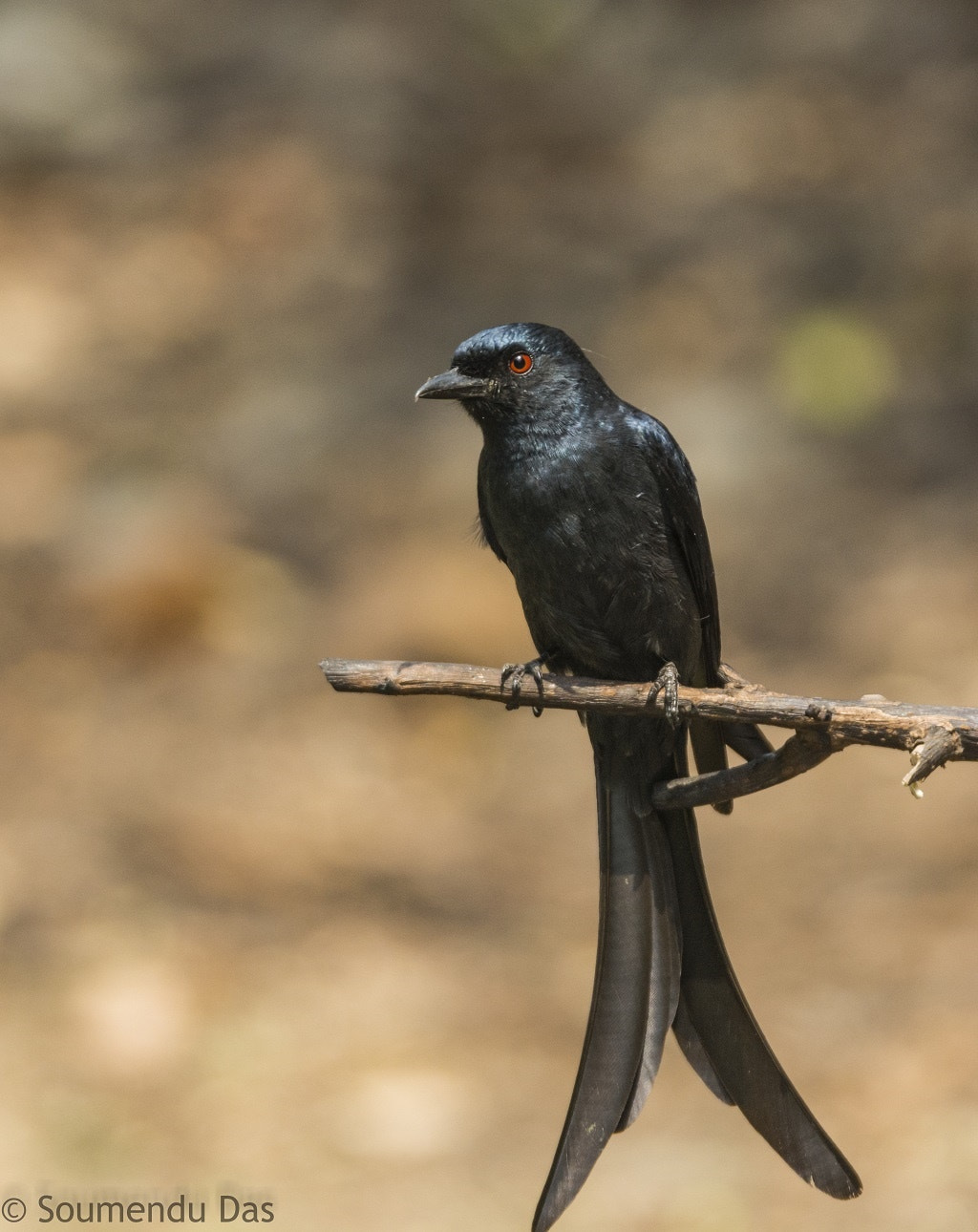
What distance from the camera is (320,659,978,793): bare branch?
3.09m

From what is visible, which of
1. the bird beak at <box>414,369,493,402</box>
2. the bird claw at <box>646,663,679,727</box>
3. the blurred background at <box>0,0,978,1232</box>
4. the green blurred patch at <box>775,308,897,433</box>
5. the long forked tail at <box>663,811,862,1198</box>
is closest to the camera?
the long forked tail at <box>663,811,862,1198</box>

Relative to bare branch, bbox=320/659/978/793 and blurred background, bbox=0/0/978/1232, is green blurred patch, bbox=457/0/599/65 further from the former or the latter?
bare branch, bbox=320/659/978/793

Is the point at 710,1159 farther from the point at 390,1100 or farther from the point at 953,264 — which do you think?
the point at 953,264

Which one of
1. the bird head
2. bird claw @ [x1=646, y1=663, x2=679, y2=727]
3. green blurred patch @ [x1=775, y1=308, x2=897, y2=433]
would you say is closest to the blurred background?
green blurred patch @ [x1=775, y1=308, x2=897, y2=433]

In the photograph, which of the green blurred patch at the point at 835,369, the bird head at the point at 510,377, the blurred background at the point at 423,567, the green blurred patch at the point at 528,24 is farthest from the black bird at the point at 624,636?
the green blurred patch at the point at 528,24

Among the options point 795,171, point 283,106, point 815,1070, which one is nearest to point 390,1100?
point 815,1070

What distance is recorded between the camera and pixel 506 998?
6.31m

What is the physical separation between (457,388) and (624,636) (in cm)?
83

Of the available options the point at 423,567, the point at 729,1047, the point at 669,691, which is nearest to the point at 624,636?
the point at 669,691

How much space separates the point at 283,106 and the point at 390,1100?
25.9 ft

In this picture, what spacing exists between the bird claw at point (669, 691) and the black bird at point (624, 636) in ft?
0.04

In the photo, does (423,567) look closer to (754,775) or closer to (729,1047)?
(729,1047)

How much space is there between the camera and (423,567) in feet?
27.5

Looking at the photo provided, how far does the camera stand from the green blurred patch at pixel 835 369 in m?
9.10
